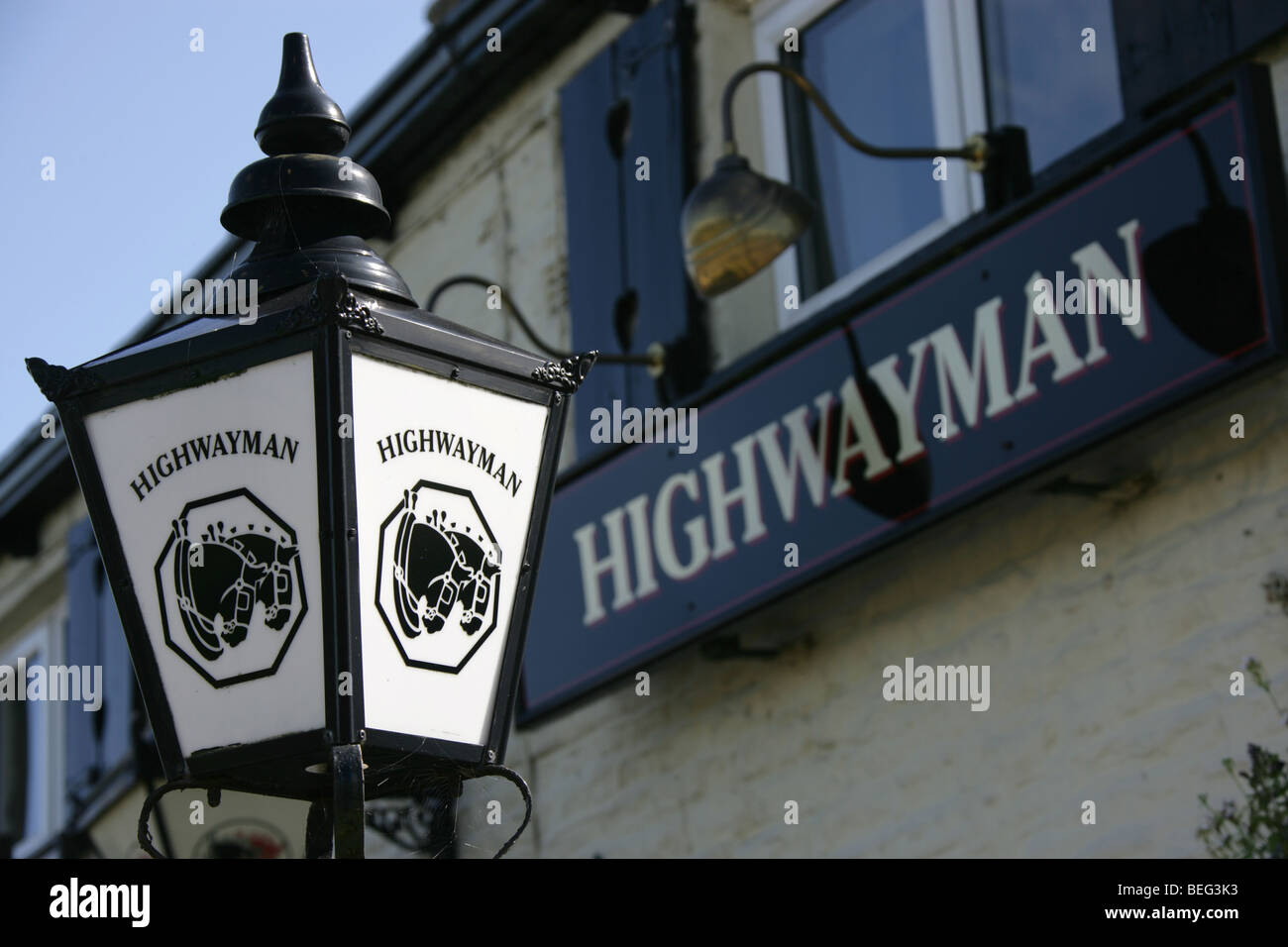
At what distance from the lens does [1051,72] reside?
6.06 meters

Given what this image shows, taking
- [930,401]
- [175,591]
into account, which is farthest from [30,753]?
[175,591]

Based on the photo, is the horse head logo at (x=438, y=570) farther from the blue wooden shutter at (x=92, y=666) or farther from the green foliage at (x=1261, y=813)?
the blue wooden shutter at (x=92, y=666)

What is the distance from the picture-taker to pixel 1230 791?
16.3 feet

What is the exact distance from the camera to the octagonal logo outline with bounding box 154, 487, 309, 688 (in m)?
2.62

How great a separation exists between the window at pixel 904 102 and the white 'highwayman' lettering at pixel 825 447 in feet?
2.17

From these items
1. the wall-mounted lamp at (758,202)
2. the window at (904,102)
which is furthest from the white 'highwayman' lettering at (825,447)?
the window at (904,102)

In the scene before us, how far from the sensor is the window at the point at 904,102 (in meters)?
6.00

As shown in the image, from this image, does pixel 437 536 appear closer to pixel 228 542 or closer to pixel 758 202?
pixel 228 542

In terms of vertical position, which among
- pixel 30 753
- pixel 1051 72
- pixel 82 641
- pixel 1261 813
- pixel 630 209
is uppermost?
pixel 630 209

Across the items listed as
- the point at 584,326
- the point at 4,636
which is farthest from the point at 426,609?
the point at 4,636

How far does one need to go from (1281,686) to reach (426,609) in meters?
2.85

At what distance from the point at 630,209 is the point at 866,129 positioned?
102 cm

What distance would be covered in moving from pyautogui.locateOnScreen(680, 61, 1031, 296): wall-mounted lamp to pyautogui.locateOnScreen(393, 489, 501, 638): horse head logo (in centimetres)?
309
